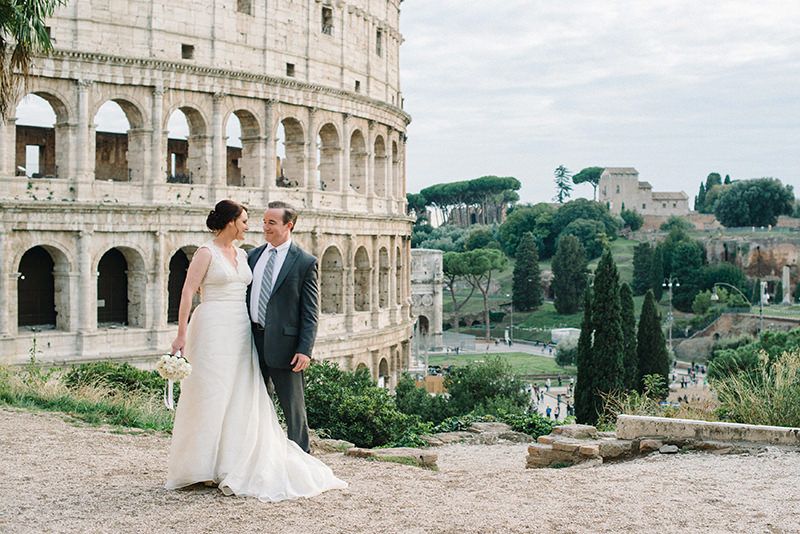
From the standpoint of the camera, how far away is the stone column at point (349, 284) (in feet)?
97.7

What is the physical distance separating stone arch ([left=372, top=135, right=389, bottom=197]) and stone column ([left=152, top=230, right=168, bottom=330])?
31.6ft

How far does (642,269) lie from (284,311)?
3164 inches

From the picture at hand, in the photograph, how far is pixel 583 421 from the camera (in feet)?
94.8

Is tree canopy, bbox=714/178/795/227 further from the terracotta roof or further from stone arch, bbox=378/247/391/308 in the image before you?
stone arch, bbox=378/247/391/308

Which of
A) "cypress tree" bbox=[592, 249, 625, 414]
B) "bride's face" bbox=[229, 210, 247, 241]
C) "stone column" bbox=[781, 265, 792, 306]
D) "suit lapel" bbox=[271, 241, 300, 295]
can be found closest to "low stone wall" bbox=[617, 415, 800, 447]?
"suit lapel" bbox=[271, 241, 300, 295]

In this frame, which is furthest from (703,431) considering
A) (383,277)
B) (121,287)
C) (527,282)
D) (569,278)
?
(527,282)

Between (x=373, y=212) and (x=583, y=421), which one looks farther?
(x=373, y=212)

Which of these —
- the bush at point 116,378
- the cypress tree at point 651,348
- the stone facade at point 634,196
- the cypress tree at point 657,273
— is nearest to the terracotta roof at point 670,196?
the stone facade at point 634,196

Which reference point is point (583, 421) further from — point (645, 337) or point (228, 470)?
point (228, 470)

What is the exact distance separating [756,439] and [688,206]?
426ft

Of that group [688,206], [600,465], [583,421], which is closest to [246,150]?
[583,421]

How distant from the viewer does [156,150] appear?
25438 millimetres

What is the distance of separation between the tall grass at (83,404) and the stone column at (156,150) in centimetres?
1141

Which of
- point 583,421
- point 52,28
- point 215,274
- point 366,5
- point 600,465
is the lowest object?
point 583,421
